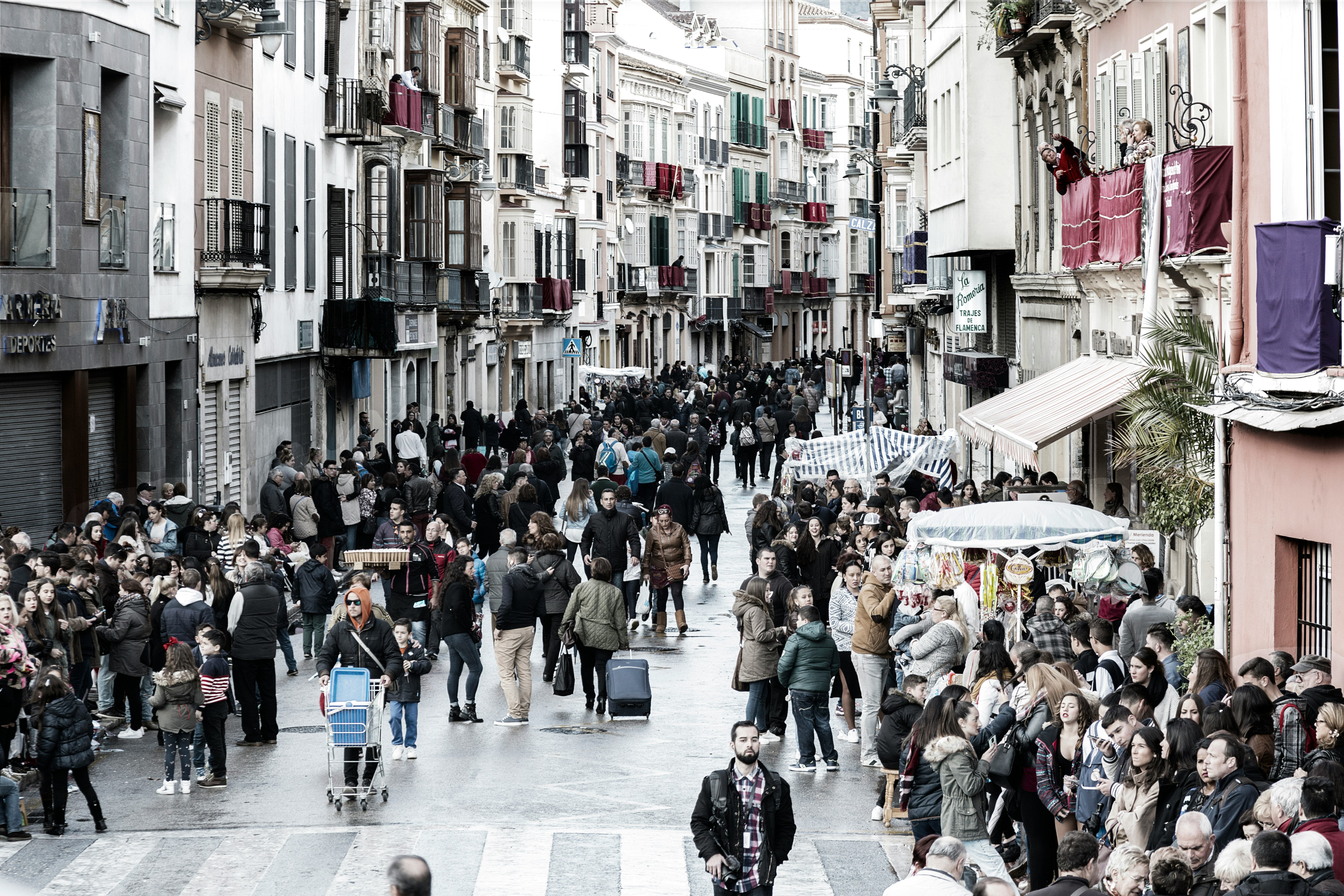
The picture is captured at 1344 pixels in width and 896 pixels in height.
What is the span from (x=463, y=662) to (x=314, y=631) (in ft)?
11.2

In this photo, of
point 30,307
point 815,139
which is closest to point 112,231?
point 30,307

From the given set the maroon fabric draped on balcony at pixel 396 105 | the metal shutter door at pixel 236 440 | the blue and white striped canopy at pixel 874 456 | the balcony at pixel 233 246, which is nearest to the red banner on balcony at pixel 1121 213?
the blue and white striped canopy at pixel 874 456

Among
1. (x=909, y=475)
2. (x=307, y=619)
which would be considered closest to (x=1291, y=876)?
(x=307, y=619)

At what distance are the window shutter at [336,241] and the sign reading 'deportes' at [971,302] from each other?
39.9 feet

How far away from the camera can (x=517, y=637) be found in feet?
60.8

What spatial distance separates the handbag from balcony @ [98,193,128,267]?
9551mm

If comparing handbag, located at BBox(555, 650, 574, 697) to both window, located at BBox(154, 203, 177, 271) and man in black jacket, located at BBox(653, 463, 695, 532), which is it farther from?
window, located at BBox(154, 203, 177, 271)

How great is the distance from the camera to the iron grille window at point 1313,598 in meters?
15.5

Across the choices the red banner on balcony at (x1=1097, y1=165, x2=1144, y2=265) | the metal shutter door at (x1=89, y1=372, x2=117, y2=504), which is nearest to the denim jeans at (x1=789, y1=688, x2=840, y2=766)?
the red banner on balcony at (x1=1097, y1=165, x2=1144, y2=265)

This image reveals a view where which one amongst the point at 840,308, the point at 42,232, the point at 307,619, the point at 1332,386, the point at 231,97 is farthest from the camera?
the point at 840,308

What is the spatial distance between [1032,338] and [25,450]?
1544 centimetres

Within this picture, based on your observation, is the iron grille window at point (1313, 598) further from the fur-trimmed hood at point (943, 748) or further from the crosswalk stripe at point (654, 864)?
the crosswalk stripe at point (654, 864)

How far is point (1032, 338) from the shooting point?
3250 cm

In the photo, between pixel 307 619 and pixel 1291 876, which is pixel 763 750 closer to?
pixel 307 619
